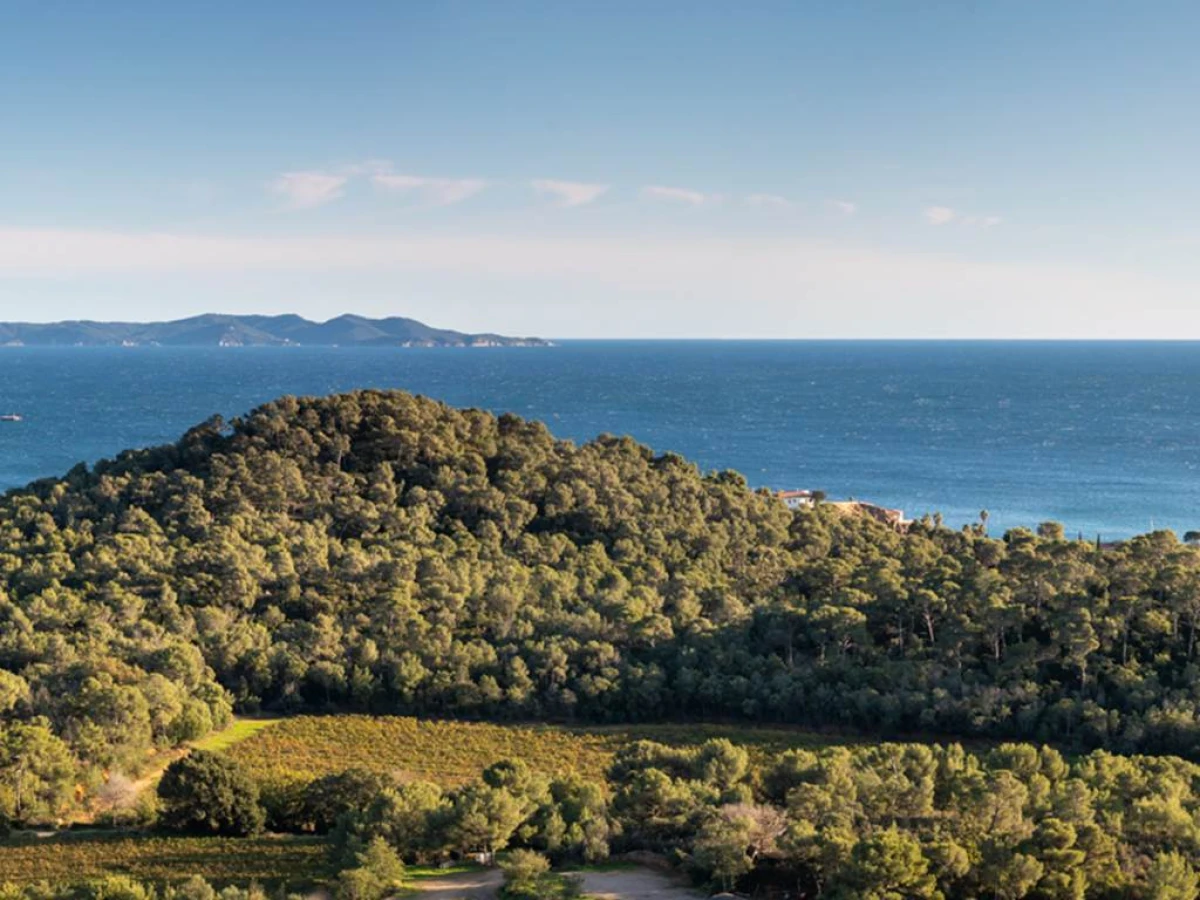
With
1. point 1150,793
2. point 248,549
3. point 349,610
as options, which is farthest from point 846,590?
point 248,549

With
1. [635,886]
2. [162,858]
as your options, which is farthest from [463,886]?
[162,858]

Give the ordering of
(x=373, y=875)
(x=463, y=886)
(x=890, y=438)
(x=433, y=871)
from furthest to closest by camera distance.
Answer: (x=890, y=438)
(x=433, y=871)
(x=463, y=886)
(x=373, y=875)

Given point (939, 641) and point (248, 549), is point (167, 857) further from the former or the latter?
point (939, 641)

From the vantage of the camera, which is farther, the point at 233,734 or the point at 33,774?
the point at 233,734

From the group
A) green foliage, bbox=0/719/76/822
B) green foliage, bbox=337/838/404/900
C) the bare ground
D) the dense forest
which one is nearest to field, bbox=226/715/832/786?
the dense forest

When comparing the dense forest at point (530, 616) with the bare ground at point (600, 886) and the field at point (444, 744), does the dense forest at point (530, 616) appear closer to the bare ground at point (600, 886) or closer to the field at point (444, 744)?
the field at point (444, 744)

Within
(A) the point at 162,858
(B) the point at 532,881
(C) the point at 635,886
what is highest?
(B) the point at 532,881

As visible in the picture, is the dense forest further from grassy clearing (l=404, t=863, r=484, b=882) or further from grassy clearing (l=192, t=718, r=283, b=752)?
grassy clearing (l=404, t=863, r=484, b=882)

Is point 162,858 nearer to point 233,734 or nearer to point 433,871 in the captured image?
point 433,871
